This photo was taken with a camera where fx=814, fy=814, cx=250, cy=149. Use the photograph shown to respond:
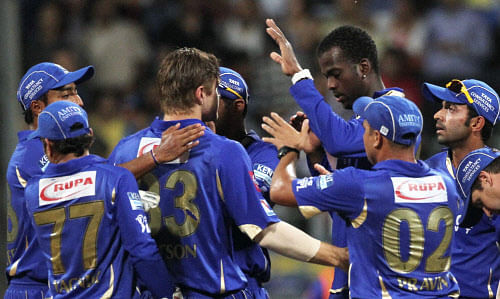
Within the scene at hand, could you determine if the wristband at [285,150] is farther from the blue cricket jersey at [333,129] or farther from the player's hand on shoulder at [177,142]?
the player's hand on shoulder at [177,142]

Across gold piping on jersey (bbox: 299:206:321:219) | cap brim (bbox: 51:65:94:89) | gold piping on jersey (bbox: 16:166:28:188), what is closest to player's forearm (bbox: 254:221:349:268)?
gold piping on jersey (bbox: 299:206:321:219)

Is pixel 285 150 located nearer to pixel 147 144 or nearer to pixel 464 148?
pixel 147 144

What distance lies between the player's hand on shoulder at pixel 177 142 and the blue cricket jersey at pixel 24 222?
1.19 m

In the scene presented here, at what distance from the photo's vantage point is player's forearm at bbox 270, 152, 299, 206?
4805 millimetres

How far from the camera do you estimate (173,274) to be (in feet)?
15.6

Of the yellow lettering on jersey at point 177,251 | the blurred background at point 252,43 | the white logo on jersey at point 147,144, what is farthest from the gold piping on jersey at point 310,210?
the blurred background at point 252,43

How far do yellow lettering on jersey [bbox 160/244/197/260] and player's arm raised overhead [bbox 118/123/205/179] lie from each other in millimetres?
450

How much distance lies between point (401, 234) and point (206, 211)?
43.6 inches

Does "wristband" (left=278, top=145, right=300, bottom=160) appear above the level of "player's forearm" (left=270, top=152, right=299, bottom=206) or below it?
above

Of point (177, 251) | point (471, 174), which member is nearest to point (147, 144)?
point (177, 251)

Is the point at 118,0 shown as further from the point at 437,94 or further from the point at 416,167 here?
the point at 416,167

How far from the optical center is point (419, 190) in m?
4.57

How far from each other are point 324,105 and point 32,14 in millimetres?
7587

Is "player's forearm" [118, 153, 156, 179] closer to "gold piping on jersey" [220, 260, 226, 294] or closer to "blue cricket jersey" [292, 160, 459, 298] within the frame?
"gold piping on jersey" [220, 260, 226, 294]
